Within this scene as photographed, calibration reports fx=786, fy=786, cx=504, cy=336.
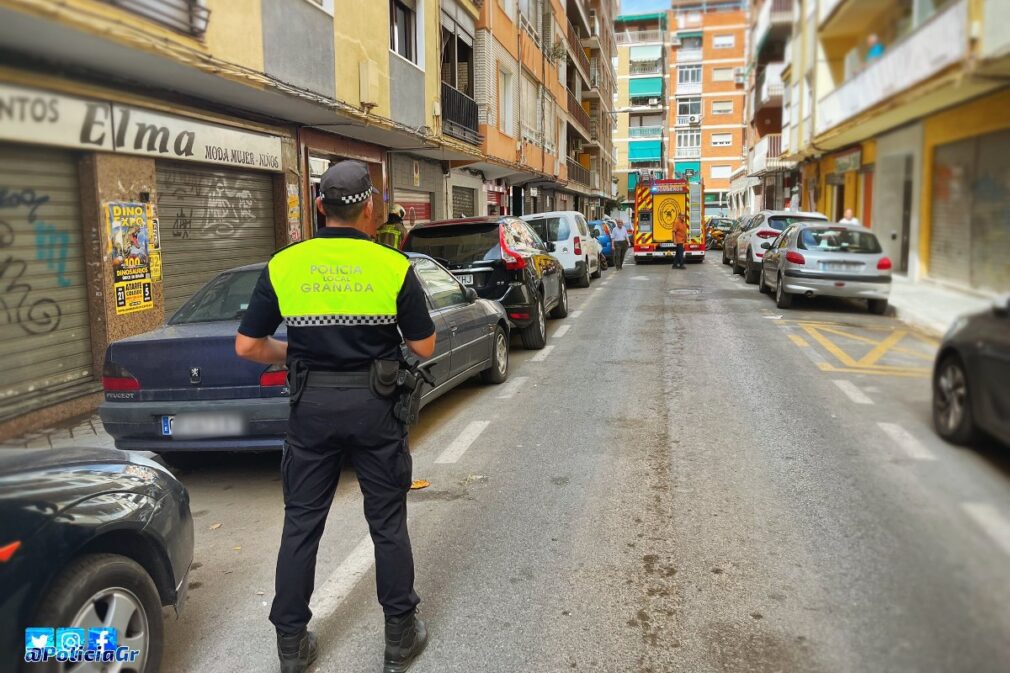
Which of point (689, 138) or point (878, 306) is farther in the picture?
point (689, 138)

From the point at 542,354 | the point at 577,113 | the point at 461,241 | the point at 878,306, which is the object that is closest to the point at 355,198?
the point at 878,306

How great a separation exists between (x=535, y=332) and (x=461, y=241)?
5.40ft

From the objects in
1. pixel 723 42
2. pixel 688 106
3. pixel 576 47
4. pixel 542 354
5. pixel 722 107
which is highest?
pixel 723 42

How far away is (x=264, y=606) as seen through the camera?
366 cm

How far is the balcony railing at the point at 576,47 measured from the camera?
4016cm

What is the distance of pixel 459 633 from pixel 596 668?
633 mm

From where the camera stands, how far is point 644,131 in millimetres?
77500

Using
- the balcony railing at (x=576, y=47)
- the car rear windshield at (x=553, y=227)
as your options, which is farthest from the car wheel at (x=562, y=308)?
the balcony railing at (x=576, y=47)

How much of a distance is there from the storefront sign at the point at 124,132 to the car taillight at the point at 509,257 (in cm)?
374

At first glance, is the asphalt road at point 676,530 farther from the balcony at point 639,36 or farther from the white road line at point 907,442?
the balcony at point 639,36

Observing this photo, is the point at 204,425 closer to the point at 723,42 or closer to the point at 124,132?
the point at 124,132

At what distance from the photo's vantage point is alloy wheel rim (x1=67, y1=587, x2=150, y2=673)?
2490 mm

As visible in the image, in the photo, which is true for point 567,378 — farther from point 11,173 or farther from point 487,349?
point 11,173

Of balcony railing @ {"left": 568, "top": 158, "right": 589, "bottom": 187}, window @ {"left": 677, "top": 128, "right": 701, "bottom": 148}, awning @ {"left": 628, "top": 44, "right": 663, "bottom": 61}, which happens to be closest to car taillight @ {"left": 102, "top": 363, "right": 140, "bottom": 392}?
balcony railing @ {"left": 568, "top": 158, "right": 589, "bottom": 187}
